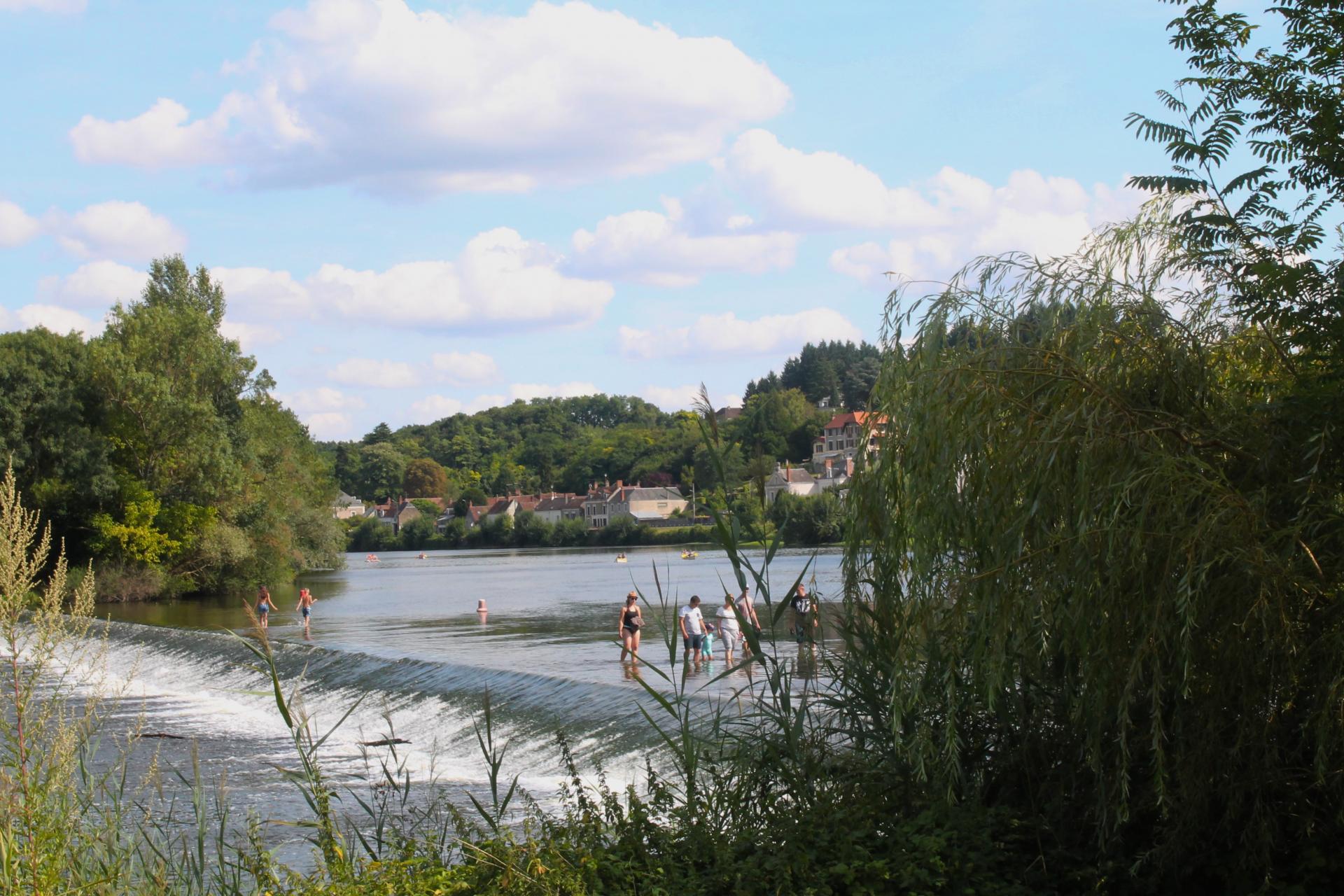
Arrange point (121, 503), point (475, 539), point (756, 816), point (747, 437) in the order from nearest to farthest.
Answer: point (747, 437) → point (756, 816) → point (121, 503) → point (475, 539)

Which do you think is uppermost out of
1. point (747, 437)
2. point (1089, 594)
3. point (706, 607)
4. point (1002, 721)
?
point (747, 437)

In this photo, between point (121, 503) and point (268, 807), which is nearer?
point (268, 807)

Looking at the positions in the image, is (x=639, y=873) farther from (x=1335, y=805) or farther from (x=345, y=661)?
(x=345, y=661)

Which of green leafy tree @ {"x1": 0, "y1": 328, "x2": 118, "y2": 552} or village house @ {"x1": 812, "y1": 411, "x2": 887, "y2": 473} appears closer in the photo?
village house @ {"x1": 812, "y1": 411, "x2": 887, "y2": 473}

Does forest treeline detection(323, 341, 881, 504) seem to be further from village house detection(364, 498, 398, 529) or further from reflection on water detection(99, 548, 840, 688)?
reflection on water detection(99, 548, 840, 688)

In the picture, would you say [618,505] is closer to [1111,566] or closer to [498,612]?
[498,612]

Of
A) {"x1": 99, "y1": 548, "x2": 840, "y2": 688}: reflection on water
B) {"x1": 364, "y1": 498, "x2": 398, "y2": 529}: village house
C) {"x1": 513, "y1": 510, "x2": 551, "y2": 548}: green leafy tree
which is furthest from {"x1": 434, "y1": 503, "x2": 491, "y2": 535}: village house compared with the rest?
{"x1": 99, "y1": 548, "x2": 840, "y2": 688}: reflection on water

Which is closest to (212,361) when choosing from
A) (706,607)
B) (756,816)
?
(706,607)

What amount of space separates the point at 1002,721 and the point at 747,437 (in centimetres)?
188

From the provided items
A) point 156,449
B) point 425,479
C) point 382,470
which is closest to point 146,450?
point 156,449

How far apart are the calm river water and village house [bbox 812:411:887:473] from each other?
62 cm

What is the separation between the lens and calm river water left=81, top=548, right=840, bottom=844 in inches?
492

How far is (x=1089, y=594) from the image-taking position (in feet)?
17.4

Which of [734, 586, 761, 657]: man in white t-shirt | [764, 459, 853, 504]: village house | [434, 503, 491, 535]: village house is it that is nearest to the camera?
[734, 586, 761, 657]: man in white t-shirt
